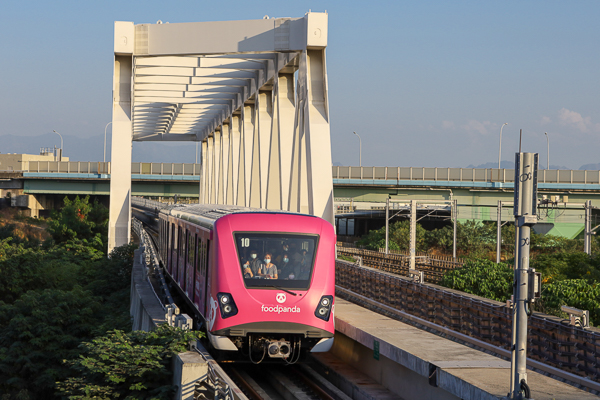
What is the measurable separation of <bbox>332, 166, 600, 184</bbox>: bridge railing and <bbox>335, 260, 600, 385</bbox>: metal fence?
3952cm

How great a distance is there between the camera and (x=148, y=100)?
37.6m

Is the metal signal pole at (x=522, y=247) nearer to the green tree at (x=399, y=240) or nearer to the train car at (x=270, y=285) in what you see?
the train car at (x=270, y=285)

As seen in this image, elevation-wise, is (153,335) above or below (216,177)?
below

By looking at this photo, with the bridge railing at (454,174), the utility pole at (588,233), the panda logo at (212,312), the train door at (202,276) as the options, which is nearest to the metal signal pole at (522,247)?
the panda logo at (212,312)

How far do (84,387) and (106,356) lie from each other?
602mm

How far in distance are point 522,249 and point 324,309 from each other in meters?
4.46

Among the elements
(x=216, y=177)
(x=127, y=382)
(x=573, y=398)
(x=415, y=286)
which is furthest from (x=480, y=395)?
(x=216, y=177)

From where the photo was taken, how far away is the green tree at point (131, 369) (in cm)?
1040

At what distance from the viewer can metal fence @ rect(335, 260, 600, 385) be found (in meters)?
9.71

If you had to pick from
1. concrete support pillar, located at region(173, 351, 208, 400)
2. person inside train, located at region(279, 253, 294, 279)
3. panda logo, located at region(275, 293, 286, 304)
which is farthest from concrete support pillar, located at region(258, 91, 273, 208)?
concrete support pillar, located at region(173, 351, 208, 400)

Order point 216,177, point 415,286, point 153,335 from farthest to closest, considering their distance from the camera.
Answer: point 216,177 < point 415,286 < point 153,335

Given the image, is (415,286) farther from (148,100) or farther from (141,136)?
(141,136)

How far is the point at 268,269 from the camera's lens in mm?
12023

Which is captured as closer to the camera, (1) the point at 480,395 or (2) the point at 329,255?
(1) the point at 480,395
